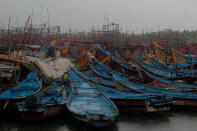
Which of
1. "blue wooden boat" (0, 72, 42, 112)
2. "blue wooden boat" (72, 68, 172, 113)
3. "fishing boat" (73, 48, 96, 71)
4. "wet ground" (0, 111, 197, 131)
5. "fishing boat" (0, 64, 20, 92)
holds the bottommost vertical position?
"wet ground" (0, 111, 197, 131)

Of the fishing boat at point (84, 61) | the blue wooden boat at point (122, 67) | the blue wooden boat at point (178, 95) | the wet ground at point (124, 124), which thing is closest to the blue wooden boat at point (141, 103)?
the wet ground at point (124, 124)

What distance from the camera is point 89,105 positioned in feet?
28.3

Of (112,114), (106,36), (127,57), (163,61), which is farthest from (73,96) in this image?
(106,36)

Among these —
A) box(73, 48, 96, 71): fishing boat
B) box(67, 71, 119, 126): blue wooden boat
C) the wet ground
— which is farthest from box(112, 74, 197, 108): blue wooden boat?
box(73, 48, 96, 71): fishing boat

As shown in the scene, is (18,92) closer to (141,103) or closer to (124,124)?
(124,124)

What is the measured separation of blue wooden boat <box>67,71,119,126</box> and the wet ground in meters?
0.69

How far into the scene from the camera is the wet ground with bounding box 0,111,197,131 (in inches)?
321

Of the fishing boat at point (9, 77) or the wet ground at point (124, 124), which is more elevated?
the fishing boat at point (9, 77)

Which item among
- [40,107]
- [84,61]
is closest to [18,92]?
[40,107]

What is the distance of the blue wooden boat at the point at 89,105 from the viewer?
719 cm

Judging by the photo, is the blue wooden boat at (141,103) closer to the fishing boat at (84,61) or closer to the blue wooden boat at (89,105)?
the blue wooden boat at (89,105)

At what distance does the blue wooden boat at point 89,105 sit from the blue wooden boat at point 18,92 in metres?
1.94

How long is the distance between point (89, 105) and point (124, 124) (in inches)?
70.8

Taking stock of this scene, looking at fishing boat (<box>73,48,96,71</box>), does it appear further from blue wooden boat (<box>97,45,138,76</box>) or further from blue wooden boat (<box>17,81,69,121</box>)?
blue wooden boat (<box>17,81,69,121</box>)
